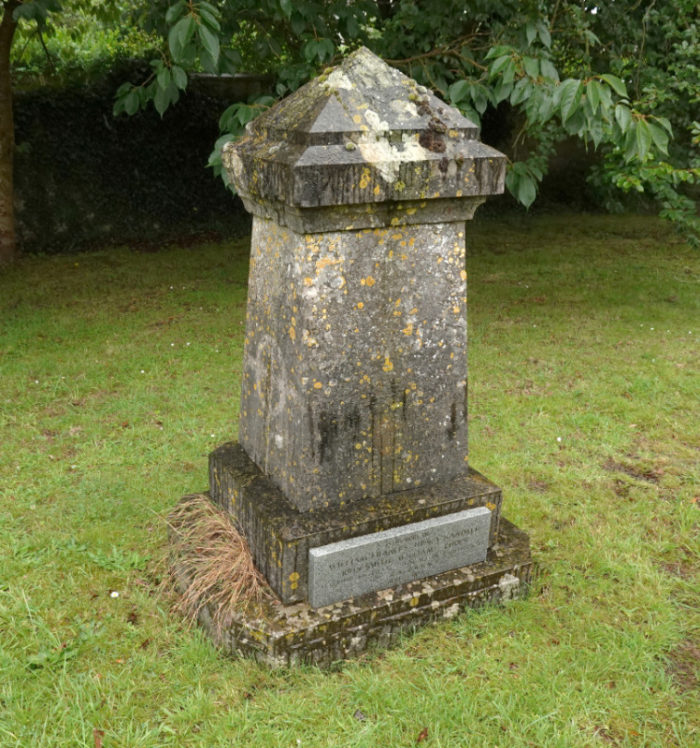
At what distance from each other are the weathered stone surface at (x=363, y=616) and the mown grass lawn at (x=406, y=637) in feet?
0.23

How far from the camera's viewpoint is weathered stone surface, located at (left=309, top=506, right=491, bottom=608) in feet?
10.2

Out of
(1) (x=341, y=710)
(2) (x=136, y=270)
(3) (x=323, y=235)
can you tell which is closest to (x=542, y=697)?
(1) (x=341, y=710)

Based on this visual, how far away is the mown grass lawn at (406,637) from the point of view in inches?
111

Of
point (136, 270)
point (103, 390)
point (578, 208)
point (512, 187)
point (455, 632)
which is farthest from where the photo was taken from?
point (578, 208)

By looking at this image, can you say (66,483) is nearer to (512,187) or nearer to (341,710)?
(341,710)

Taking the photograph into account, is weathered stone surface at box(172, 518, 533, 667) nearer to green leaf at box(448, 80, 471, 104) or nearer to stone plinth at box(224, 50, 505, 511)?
stone plinth at box(224, 50, 505, 511)

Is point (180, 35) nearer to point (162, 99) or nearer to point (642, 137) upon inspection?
point (162, 99)

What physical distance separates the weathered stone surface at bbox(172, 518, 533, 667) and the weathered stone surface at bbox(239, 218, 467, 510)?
46cm

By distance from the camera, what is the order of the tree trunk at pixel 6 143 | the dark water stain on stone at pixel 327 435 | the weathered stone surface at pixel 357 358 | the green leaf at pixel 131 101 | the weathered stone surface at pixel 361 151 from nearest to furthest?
1. the weathered stone surface at pixel 361 151
2. the weathered stone surface at pixel 357 358
3. the dark water stain on stone at pixel 327 435
4. the green leaf at pixel 131 101
5. the tree trunk at pixel 6 143

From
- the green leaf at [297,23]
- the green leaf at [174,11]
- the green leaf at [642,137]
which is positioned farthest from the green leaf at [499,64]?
the green leaf at [174,11]

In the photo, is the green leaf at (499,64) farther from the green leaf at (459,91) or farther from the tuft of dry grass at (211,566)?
the tuft of dry grass at (211,566)

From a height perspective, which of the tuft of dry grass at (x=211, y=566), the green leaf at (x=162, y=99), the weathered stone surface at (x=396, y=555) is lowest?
the tuft of dry grass at (x=211, y=566)

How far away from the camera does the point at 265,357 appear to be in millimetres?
3316

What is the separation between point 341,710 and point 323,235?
74.8 inches
